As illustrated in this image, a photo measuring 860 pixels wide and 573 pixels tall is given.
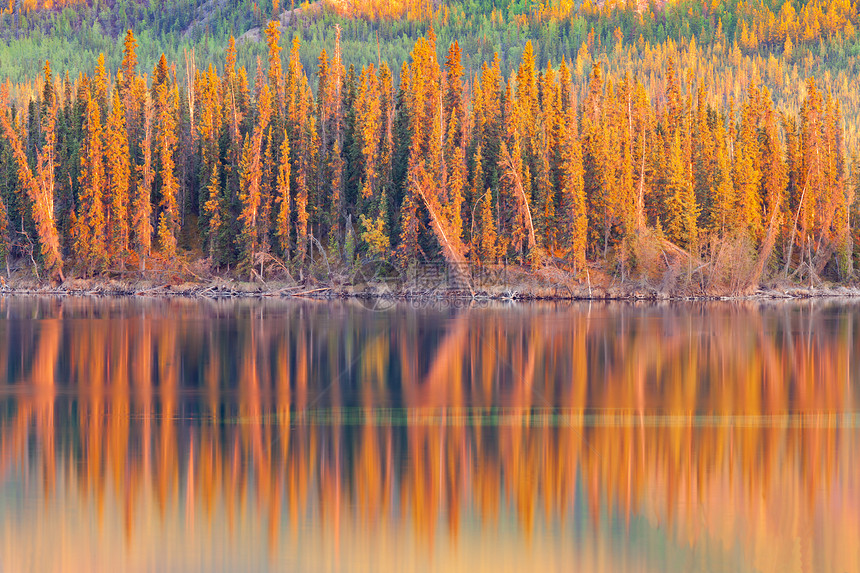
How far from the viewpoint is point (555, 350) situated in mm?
34750

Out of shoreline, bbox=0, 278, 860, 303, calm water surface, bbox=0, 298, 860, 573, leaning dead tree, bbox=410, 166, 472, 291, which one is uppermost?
leaning dead tree, bbox=410, 166, 472, 291

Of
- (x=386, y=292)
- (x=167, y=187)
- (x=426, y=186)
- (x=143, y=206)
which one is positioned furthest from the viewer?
(x=167, y=187)

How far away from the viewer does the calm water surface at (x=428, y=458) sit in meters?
12.4

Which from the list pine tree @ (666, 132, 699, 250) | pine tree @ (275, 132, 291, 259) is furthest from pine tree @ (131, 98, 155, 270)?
pine tree @ (666, 132, 699, 250)

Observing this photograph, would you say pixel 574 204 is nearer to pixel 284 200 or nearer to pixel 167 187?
pixel 284 200

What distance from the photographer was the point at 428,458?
16.9 m

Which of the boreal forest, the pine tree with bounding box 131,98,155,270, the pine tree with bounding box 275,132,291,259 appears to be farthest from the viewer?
the pine tree with bounding box 275,132,291,259

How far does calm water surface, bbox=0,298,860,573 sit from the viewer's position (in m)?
12.4

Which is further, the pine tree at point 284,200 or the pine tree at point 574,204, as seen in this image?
the pine tree at point 284,200

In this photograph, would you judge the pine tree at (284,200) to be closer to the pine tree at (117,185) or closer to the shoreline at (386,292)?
the shoreline at (386,292)

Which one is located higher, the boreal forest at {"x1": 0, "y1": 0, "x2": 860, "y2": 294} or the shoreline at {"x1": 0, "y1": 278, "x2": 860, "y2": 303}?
the boreal forest at {"x1": 0, "y1": 0, "x2": 860, "y2": 294}

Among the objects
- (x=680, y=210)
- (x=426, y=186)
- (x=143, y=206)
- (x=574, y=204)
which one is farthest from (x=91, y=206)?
(x=680, y=210)

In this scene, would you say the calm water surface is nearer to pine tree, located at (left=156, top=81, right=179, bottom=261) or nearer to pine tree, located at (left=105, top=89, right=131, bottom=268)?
pine tree, located at (left=156, top=81, right=179, bottom=261)

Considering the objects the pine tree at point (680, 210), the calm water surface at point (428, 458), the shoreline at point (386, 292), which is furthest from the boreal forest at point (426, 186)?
the calm water surface at point (428, 458)
